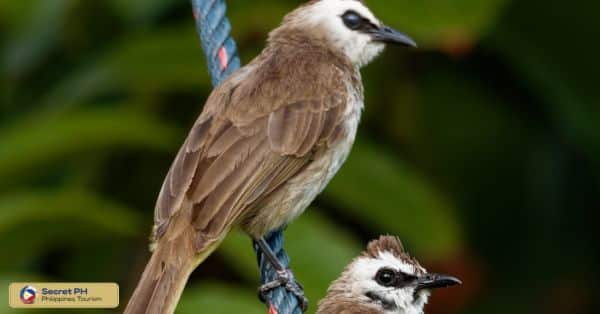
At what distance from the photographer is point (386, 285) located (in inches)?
260

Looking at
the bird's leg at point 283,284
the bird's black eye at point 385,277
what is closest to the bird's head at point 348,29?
the bird's black eye at point 385,277

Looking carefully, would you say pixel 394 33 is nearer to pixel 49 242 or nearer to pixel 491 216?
pixel 49 242

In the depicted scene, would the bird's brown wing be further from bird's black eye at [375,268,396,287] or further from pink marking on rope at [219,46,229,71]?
bird's black eye at [375,268,396,287]

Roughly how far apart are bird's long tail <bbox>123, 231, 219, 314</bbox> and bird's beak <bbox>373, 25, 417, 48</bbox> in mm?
1346

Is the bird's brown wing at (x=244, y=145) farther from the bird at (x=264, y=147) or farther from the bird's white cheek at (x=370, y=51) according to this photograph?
the bird's white cheek at (x=370, y=51)

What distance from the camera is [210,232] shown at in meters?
6.02

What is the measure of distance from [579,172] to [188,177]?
4.13 metres

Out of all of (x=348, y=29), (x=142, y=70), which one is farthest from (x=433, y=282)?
(x=142, y=70)

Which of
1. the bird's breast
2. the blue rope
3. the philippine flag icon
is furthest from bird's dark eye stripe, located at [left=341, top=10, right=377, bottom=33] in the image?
the philippine flag icon

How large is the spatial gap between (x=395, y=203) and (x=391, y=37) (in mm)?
1620

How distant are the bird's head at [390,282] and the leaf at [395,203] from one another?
5.12ft

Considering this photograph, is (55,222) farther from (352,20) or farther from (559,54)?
(559,54)

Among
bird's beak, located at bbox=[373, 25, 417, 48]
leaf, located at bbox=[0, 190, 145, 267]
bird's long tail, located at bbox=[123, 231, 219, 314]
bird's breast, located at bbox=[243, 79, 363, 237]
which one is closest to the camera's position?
bird's long tail, located at bbox=[123, 231, 219, 314]

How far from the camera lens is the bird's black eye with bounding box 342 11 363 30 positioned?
7020mm
